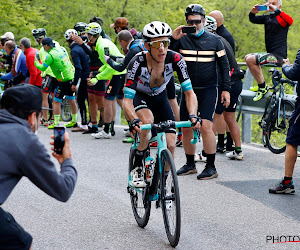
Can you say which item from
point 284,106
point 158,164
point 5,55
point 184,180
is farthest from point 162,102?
point 5,55

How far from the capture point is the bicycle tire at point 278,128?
1066 cm

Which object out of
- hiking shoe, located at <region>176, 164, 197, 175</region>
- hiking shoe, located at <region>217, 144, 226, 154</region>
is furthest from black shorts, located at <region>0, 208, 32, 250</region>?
hiking shoe, located at <region>217, 144, 226, 154</region>

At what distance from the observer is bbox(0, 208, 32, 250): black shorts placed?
3432 millimetres

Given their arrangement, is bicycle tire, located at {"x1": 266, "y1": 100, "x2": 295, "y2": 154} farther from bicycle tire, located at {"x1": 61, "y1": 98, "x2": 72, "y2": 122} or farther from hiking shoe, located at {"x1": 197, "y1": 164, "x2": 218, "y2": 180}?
bicycle tire, located at {"x1": 61, "y1": 98, "x2": 72, "y2": 122}

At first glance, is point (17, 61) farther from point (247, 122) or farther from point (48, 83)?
point (247, 122)

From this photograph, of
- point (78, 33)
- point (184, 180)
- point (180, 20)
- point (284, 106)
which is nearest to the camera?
point (184, 180)

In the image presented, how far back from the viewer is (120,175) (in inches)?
363

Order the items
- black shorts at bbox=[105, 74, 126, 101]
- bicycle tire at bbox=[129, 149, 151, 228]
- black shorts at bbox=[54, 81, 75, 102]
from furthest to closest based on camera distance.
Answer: black shorts at bbox=[54, 81, 75, 102] < black shorts at bbox=[105, 74, 126, 101] < bicycle tire at bbox=[129, 149, 151, 228]

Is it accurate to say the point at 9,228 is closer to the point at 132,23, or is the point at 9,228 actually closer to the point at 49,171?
the point at 49,171

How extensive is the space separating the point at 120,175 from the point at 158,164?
3.43m

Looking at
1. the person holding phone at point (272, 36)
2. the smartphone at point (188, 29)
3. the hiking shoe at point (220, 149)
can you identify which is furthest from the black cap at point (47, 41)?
the smartphone at point (188, 29)

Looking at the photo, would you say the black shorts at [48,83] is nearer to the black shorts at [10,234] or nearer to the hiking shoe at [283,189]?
the hiking shoe at [283,189]

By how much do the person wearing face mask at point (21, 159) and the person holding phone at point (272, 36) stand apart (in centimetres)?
786

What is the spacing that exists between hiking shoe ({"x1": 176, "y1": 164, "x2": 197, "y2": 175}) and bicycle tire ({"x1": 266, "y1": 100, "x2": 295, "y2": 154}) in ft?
6.89
